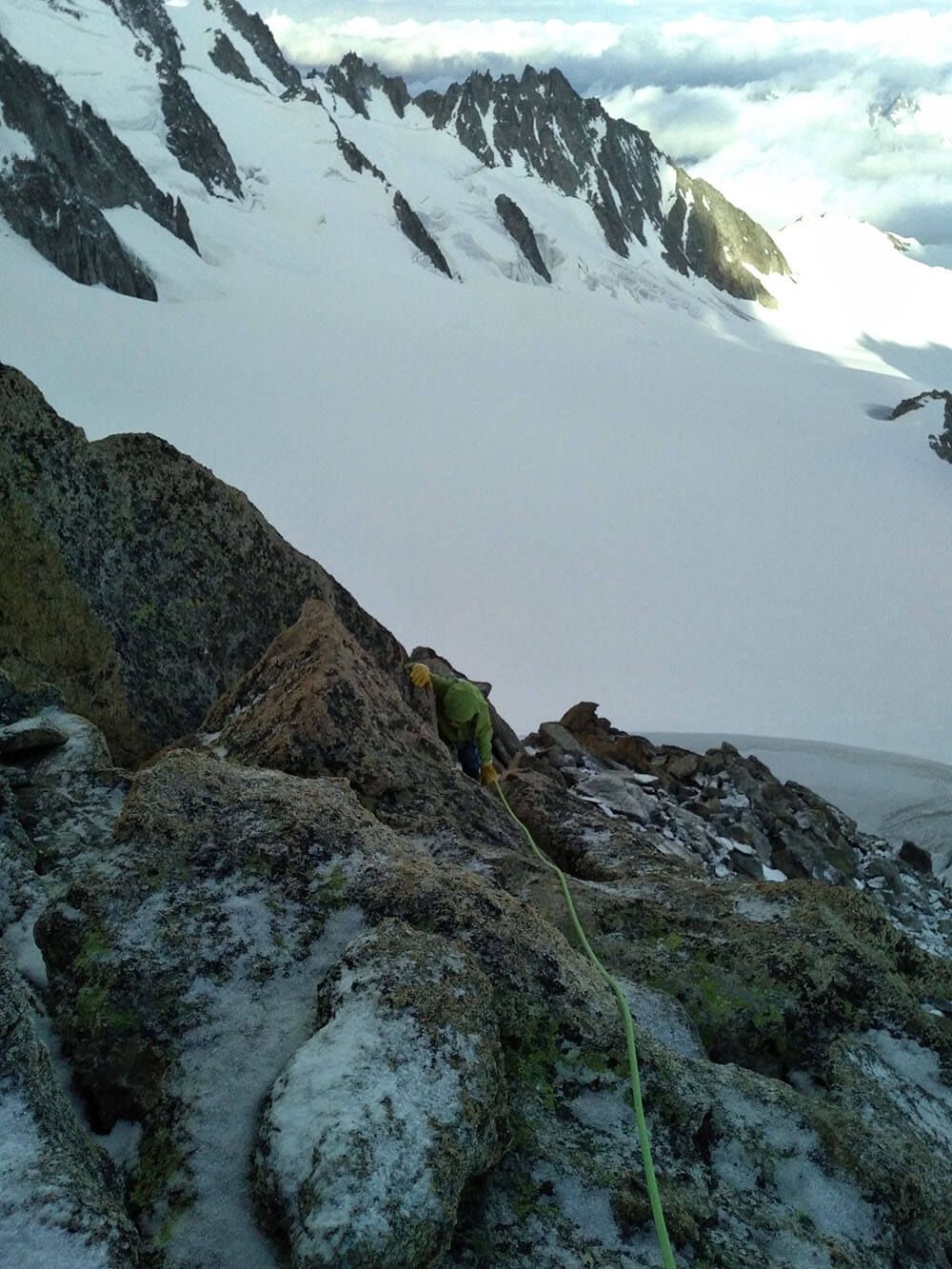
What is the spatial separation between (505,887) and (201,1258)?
2340 mm

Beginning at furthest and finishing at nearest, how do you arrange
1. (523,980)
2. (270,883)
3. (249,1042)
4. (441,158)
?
(441,158)
(270,883)
(523,980)
(249,1042)

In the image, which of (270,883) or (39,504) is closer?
(270,883)

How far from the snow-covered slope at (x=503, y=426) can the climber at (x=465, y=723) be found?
25.1 feet

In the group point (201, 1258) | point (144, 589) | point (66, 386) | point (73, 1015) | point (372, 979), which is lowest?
point (201, 1258)

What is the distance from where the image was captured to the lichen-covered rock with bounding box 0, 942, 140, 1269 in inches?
77.7

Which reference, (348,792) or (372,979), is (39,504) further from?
(372,979)

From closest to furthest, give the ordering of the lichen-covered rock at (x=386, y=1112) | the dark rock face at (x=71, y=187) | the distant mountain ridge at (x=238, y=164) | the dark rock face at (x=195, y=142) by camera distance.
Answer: the lichen-covered rock at (x=386, y=1112) → the dark rock face at (x=71, y=187) → the distant mountain ridge at (x=238, y=164) → the dark rock face at (x=195, y=142)

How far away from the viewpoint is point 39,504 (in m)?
6.53

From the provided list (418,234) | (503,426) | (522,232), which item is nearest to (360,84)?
(522,232)

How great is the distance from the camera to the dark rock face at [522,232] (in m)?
66.6

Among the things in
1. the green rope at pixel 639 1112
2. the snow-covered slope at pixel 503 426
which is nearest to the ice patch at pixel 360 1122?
the green rope at pixel 639 1112

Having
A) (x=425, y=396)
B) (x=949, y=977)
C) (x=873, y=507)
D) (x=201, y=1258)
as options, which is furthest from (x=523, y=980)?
(x=425, y=396)

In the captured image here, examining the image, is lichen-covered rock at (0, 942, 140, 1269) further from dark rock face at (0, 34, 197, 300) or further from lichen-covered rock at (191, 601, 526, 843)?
dark rock face at (0, 34, 197, 300)

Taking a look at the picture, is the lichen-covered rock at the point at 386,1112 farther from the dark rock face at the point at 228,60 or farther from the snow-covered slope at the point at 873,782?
the dark rock face at the point at 228,60
